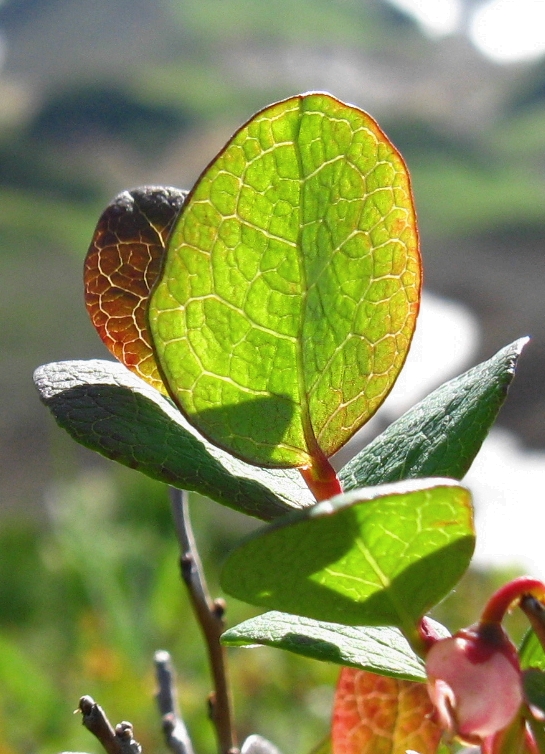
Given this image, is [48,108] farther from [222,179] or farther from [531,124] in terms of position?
[222,179]

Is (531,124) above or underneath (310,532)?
above

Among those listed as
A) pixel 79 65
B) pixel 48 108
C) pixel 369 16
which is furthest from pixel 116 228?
pixel 369 16

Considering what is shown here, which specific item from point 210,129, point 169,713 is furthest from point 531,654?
point 210,129

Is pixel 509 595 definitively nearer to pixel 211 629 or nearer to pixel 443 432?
pixel 443 432

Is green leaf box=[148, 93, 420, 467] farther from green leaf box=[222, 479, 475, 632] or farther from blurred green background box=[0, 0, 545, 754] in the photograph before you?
blurred green background box=[0, 0, 545, 754]

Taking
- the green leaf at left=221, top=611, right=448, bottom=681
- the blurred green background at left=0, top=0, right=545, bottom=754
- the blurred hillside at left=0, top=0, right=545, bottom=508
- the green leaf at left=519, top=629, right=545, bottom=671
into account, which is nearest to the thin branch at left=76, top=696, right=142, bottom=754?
the green leaf at left=221, top=611, right=448, bottom=681

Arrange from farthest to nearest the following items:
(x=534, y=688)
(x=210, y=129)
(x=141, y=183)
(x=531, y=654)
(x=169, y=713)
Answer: (x=210, y=129)
(x=141, y=183)
(x=169, y=713)
(x=531, y=654)
(x=534, y=688)
